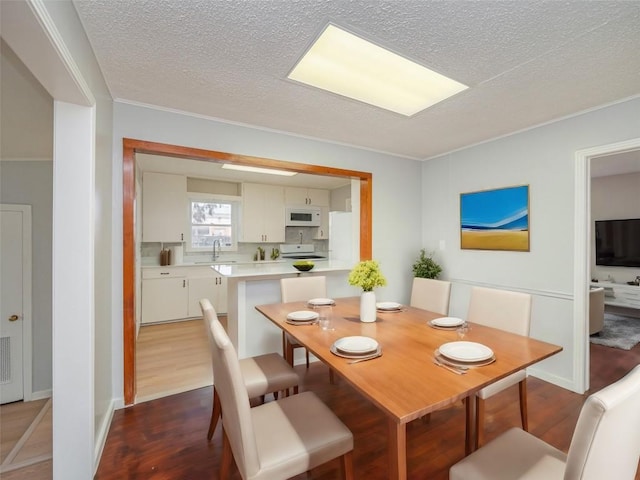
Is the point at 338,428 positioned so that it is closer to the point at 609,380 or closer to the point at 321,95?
the point at 321,95

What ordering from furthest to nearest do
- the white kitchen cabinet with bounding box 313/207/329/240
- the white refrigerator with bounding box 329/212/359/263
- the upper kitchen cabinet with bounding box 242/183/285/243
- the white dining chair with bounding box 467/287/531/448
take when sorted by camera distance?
the white kitchen cabinet with bounding box 313/207/329/240
the upper kitchen cabinet with bounding box 242/183/285/243
the white refrigerator with bounding box 329/212/359/263
the white dining chair with bounding box 467/287/531/448

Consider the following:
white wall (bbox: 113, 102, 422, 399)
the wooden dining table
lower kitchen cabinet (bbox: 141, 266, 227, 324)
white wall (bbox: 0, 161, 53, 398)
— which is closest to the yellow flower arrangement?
the wooden dining table

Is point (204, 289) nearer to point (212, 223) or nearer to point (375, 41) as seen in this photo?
point (212, 223)

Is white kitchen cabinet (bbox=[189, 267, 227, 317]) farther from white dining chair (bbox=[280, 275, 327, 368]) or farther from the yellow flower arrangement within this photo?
the yellow flower arrangement

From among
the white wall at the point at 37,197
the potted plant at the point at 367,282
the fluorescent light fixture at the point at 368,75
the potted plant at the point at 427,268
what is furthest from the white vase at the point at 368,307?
the white wall at the point at 37,197

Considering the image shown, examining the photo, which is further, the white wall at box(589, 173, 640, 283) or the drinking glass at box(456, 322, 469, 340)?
the white wall at box(589, 173, 640, 283)

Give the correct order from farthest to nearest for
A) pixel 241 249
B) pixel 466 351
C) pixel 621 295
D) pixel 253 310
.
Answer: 1. pixel 241 249
2. pixel 621 295
3. pixel 253 310
4. pixel 466 351

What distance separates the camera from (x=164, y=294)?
464 cm

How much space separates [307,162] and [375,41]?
1.63 metres

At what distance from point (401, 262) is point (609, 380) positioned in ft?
7.22

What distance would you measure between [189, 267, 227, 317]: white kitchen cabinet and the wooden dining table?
3150mm

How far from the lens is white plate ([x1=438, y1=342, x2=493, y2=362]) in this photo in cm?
134

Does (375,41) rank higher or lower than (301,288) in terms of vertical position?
higher

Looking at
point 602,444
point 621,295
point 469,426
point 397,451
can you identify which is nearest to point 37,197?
point 397,451
